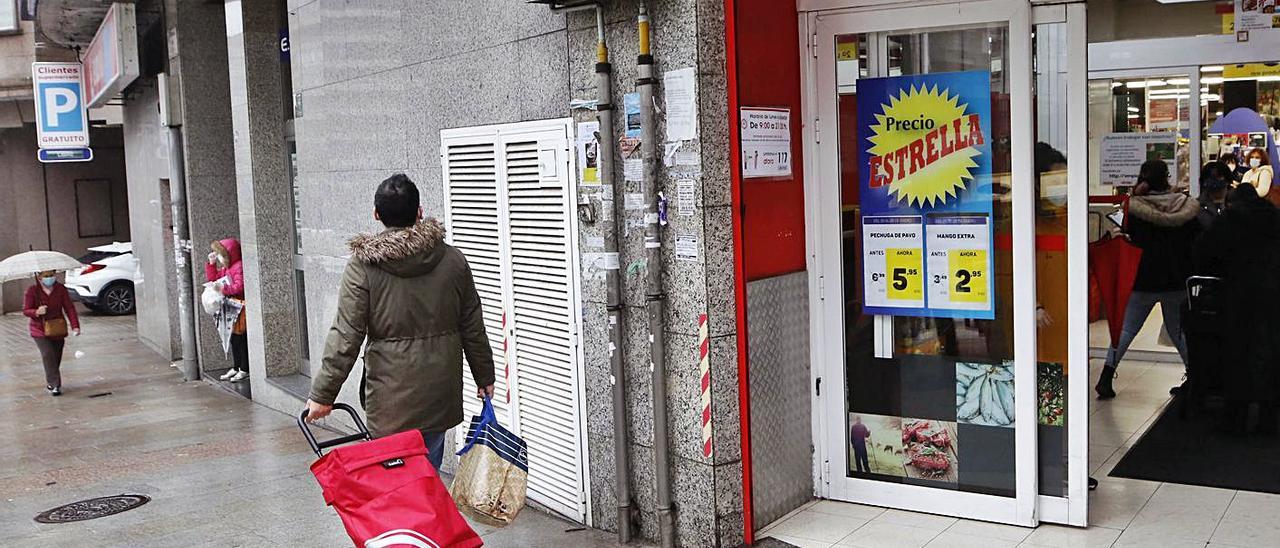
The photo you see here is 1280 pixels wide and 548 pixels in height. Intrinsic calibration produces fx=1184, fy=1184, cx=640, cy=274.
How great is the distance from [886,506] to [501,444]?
2.14 meters

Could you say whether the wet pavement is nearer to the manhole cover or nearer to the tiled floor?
the manhole cover

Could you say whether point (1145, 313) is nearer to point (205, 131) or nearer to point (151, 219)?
point (205, 131)

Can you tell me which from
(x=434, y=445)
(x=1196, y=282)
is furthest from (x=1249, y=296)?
(x=434, y=445)

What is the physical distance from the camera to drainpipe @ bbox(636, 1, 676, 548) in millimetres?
5609

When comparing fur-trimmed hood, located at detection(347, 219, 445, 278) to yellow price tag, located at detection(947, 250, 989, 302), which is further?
yellow price tag, located at detection(947, 250, 989, 302)

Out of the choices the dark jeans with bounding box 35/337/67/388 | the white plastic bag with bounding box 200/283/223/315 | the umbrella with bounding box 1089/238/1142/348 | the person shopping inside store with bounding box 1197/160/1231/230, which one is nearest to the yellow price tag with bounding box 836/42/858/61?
the umbrella with bounding box 1089/238/1142/348

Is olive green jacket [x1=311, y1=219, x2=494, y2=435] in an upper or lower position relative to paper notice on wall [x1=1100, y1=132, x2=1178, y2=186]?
lower

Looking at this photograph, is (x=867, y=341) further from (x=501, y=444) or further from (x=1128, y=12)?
(x=1128, y=12)

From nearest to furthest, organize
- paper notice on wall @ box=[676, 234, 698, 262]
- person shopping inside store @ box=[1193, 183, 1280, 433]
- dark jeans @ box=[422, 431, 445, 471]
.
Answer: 1. dark jeans @ box=[422, 431, 445, 471]
2. paper notice on wall @ box=[676, 234, 698, 262]
3. person shopping inside store @ box=[1193, 183, 1280, 433]

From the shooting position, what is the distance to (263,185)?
38.1 ft

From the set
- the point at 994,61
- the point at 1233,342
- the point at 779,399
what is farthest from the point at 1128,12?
the point at 779,399

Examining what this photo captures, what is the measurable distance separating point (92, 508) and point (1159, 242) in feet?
24.6

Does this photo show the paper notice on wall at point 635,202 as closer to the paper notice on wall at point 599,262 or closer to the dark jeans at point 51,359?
the paper notice on wall at point 599,262

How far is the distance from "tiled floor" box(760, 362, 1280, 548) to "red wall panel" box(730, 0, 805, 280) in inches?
51.0
